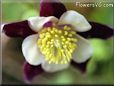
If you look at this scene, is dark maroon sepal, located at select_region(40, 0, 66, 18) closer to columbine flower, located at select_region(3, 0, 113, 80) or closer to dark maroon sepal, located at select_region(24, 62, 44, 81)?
columbine flower, located at select_region(3, 0, 113, 80)

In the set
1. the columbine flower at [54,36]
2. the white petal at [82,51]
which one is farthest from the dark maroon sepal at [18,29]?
the white petal at [82,51]

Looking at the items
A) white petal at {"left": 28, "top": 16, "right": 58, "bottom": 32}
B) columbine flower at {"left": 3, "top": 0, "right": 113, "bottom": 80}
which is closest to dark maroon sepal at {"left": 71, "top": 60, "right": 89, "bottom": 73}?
columbine flower at {"left": 3, "top": 0, "right": 113, "bottom": 80}

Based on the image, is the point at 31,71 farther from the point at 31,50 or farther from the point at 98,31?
the point at 98,31

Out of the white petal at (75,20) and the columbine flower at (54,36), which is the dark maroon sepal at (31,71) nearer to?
the columbine flower at (54,36)

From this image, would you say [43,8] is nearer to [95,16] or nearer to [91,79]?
[95,16]

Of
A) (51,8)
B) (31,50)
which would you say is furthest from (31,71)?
(51,8)

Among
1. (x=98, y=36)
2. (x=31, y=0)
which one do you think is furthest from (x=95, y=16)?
(x=31, y=0)
